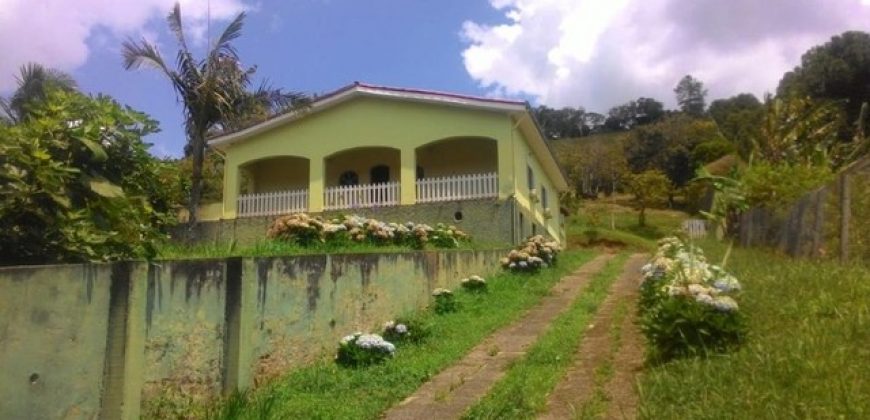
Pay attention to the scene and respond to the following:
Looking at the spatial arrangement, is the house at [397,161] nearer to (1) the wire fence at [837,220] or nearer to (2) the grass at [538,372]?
(2) the grass at [538,372]

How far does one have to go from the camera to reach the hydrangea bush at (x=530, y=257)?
1359 centimetres

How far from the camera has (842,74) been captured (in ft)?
125

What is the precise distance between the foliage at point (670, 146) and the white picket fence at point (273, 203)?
3423cm

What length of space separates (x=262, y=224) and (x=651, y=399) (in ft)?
Answer: 49.7

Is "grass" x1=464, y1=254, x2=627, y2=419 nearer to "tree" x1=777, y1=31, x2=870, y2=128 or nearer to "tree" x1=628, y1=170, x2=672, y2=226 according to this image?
"tree" x1=628, y1=170, x2=672, y2=226

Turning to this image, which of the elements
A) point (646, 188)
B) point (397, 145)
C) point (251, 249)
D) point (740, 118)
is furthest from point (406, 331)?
point (740, 118)

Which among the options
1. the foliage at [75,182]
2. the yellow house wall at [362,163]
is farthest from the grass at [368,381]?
the yellow house wall at [362,163]

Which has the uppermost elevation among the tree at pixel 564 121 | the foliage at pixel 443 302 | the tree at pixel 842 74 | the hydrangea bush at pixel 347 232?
the tree at pixel 564 121

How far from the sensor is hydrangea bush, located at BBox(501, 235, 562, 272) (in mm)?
13586

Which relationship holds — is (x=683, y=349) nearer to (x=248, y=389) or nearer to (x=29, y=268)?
(x=248, y=389)

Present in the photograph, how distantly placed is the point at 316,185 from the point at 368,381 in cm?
1295

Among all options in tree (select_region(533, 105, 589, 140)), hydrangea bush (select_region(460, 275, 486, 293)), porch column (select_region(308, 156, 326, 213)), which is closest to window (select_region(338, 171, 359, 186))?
porch column (select_region(308, 156, 326, 213))

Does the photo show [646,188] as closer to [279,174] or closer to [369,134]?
[279,174]

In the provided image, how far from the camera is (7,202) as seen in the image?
464cm
